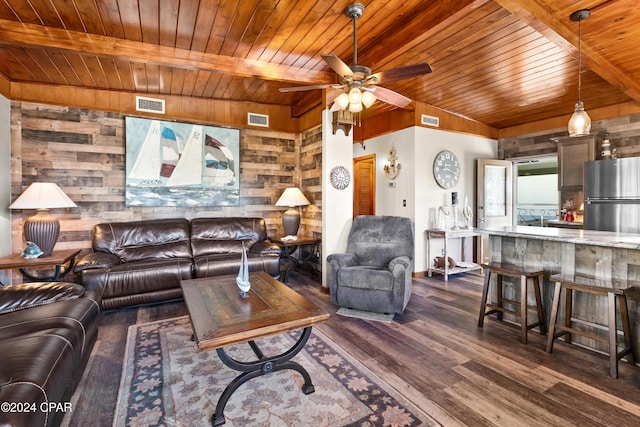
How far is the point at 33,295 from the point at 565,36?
485 centimetres

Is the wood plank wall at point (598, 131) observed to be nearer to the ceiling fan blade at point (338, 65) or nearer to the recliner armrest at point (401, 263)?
the recliner armrest at point (401, 263)

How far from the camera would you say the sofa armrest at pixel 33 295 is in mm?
2107

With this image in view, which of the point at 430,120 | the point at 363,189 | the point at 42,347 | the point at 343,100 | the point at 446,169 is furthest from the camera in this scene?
the point at 363,189

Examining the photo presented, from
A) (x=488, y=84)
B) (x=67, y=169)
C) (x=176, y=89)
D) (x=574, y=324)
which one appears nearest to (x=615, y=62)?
(x=488, y=84)

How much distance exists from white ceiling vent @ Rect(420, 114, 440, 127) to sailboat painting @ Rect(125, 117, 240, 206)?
9.75 ft

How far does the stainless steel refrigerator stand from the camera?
396 centimetres

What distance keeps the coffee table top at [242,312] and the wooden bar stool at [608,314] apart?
1911mm

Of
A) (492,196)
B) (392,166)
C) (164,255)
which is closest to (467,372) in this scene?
(164,255)

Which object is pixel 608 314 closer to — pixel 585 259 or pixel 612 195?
pixel 585 259

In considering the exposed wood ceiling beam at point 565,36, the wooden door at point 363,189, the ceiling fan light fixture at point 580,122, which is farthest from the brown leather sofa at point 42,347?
the wooden door at point 363,189

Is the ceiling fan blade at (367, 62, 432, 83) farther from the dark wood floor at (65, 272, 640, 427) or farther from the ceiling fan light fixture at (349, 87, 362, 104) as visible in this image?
the dark wood floor at (65, 272, 640, 427)

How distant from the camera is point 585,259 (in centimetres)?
263

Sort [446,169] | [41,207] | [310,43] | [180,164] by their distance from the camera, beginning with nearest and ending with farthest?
1. [310,43]
2. [41,207]
3. [180,164]
4. [446,169]

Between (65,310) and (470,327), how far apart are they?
3280mm
